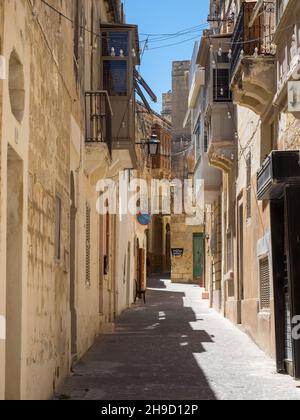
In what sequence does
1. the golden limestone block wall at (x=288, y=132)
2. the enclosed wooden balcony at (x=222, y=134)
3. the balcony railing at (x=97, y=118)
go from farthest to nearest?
the enclosed wooden balcony at (x=222, y=134) → the balcony railing at (x=97, y=118) → the golden limestone block wall at (x=288, y=132)

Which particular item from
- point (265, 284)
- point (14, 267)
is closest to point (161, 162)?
point (265, 284)

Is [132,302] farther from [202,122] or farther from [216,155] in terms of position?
[216,155]

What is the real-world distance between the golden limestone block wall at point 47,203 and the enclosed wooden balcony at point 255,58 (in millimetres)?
3335

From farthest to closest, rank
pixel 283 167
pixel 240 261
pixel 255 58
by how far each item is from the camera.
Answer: pixel 240 261
pixel 255 58
pixel 283 167

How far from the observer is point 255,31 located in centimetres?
1393

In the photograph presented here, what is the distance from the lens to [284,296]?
38.4ft

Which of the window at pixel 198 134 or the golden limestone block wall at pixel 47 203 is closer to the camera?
the golden limestone block wall at pixel 47 203

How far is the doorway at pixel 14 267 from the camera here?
293 inches

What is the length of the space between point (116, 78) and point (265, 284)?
280 inches

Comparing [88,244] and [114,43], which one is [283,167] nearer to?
[88,244]

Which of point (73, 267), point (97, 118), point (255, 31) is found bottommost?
point (73, 267)

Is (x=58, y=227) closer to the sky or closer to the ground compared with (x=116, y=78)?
closer to the ground

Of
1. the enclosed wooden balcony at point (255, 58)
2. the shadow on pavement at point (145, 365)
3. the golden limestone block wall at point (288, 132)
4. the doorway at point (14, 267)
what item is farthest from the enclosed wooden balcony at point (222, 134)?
the doorway at point (14, 267)

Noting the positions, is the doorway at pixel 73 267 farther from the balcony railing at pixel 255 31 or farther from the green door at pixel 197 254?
the green door at pixel 197 254
